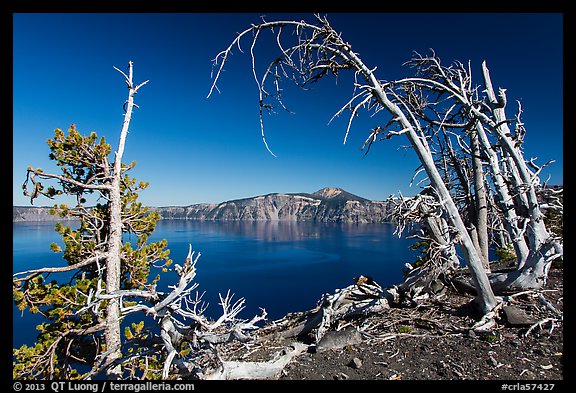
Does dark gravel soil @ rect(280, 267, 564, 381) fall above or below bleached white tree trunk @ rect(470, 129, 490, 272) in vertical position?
below

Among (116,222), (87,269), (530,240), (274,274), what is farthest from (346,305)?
(274,274)

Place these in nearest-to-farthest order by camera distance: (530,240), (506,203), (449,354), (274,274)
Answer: (449,354) → (530,240) → (506,203) → (274,274)

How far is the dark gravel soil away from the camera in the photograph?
492cm

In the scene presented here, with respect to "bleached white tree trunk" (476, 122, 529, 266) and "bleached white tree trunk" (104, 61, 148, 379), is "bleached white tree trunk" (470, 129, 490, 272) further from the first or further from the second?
"bleached white tree trunk" (104, 61, 148, 379)

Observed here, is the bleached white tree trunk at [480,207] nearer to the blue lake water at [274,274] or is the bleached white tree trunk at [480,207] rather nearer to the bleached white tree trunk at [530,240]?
the bleached white tree trunk at [530,240]

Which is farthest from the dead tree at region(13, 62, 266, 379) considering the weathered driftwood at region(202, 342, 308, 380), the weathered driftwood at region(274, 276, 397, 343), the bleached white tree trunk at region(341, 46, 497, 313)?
the bleached white tree trunk at region(341, 46, 497, 313)

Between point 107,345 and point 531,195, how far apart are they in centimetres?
1376

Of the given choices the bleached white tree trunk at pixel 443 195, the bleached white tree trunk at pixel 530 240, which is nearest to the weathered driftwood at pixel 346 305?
the bleached white tree trunk at pixel 443 195

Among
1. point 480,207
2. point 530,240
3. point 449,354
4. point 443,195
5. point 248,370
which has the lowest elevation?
point 248,370

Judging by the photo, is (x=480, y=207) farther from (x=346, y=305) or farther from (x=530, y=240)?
(x=346, y=305)

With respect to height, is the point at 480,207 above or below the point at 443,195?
below

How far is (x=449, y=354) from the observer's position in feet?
18.2

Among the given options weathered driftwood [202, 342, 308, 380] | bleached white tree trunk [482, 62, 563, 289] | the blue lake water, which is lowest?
the blue lake water
